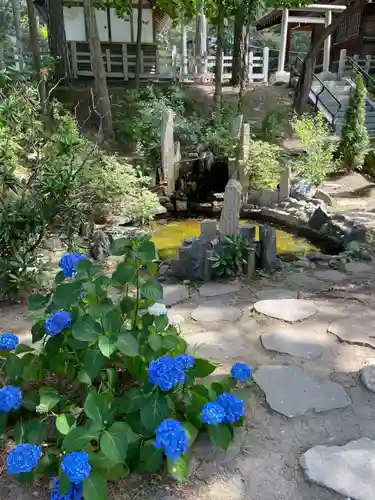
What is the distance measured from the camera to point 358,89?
32.1ft

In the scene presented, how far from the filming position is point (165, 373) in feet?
5.50

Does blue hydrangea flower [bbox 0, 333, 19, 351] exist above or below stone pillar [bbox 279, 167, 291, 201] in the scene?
above

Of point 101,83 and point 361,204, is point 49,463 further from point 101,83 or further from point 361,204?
point 101,83

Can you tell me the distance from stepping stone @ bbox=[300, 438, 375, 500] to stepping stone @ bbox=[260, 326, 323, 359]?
0.80 meters

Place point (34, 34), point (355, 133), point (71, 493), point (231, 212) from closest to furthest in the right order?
point (71, 493)
point (231, 212)
point (355, 133)
point (34, 34)

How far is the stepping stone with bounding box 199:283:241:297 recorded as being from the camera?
407 centimetres

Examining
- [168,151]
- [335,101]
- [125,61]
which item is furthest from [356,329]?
[125,61]

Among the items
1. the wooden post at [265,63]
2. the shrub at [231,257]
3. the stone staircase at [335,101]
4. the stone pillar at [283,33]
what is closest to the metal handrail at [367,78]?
the stone staircase at [335,101]

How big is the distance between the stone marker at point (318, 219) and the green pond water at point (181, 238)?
325 mm

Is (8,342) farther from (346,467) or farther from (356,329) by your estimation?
(356,329)

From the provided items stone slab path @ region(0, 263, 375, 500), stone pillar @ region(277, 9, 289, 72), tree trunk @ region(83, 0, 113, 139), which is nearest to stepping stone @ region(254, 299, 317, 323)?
stone slab path @ region(0, 263, 375, 500)

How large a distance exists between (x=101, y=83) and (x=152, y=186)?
303cm

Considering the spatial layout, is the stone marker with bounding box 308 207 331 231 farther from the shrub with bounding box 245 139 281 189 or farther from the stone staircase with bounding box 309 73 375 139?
the stone staircase with bounding box 309 73 375 139

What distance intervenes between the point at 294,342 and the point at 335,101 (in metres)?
14.0
